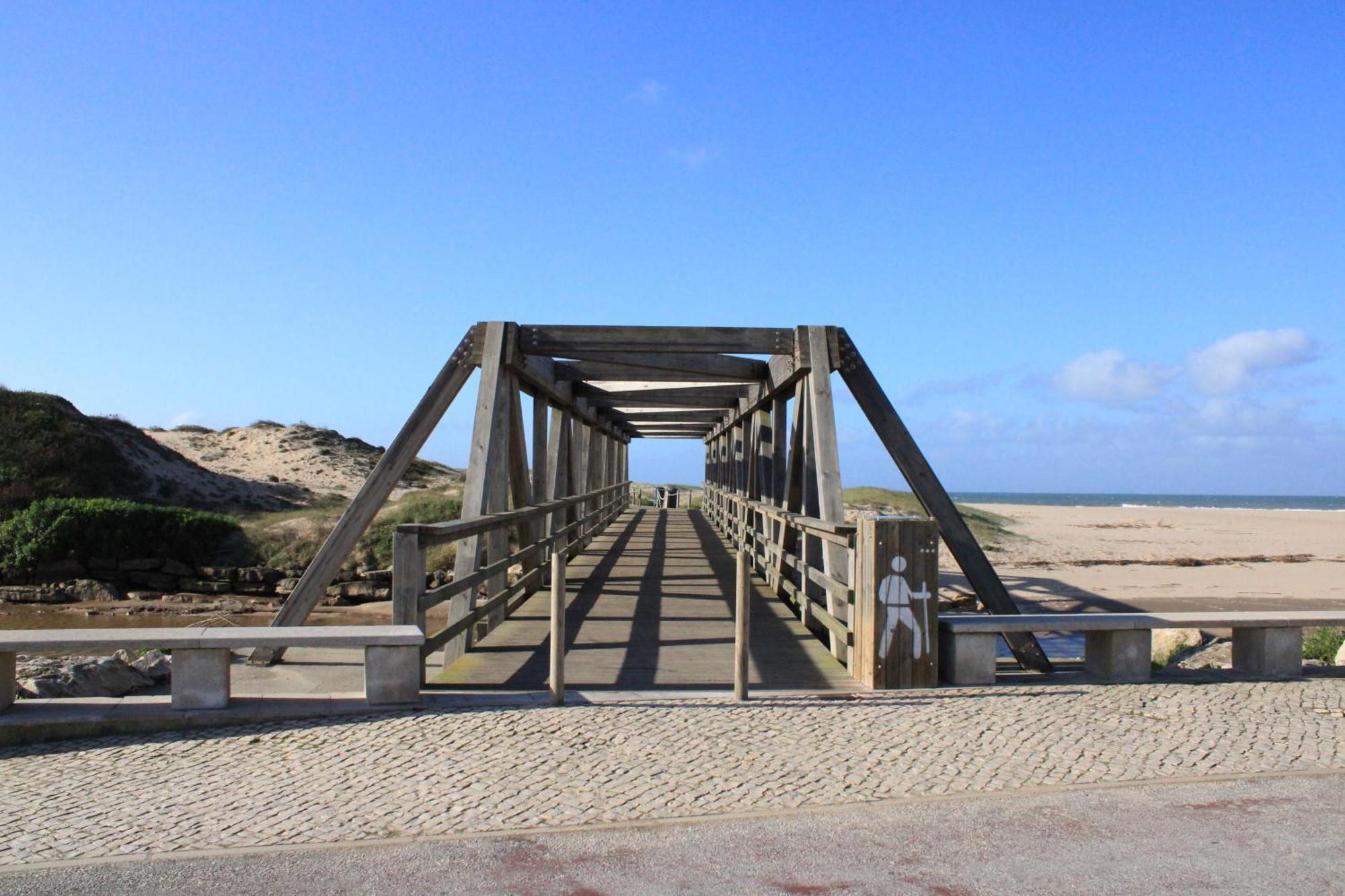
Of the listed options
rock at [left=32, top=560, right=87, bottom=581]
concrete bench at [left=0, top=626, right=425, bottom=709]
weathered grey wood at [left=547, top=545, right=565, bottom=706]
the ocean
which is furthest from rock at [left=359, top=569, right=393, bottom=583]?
the ocean

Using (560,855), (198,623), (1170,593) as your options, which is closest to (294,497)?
(198,623)

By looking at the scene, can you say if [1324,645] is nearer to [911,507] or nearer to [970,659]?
[970,659]

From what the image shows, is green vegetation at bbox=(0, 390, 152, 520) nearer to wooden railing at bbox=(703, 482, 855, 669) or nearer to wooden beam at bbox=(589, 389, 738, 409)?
wooden beam at bbox=(589, 389, 738, 409)

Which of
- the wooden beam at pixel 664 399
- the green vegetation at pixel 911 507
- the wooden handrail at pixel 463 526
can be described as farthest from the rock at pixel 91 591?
the green vegetation at pixel 911 507

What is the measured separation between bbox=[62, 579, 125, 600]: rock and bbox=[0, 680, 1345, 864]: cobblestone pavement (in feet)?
48.2

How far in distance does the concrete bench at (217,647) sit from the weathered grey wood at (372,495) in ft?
4.02

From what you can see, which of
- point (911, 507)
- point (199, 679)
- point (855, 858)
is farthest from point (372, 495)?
point (911, 507)

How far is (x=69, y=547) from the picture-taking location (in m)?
20.0

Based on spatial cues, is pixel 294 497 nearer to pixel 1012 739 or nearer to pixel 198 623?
pixel 198 623

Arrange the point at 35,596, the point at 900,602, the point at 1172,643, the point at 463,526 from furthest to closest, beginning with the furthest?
the point at 35,596 → the point at 1172,643 → the point at 463,526 → the point at 900,602

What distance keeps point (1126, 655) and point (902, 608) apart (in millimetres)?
1590

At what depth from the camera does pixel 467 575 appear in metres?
7.29

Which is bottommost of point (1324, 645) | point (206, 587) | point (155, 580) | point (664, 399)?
point (206, 587)

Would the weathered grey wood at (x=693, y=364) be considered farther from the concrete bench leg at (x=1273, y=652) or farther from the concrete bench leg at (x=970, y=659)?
the concrete bench leg at (x=1273, y=652)
